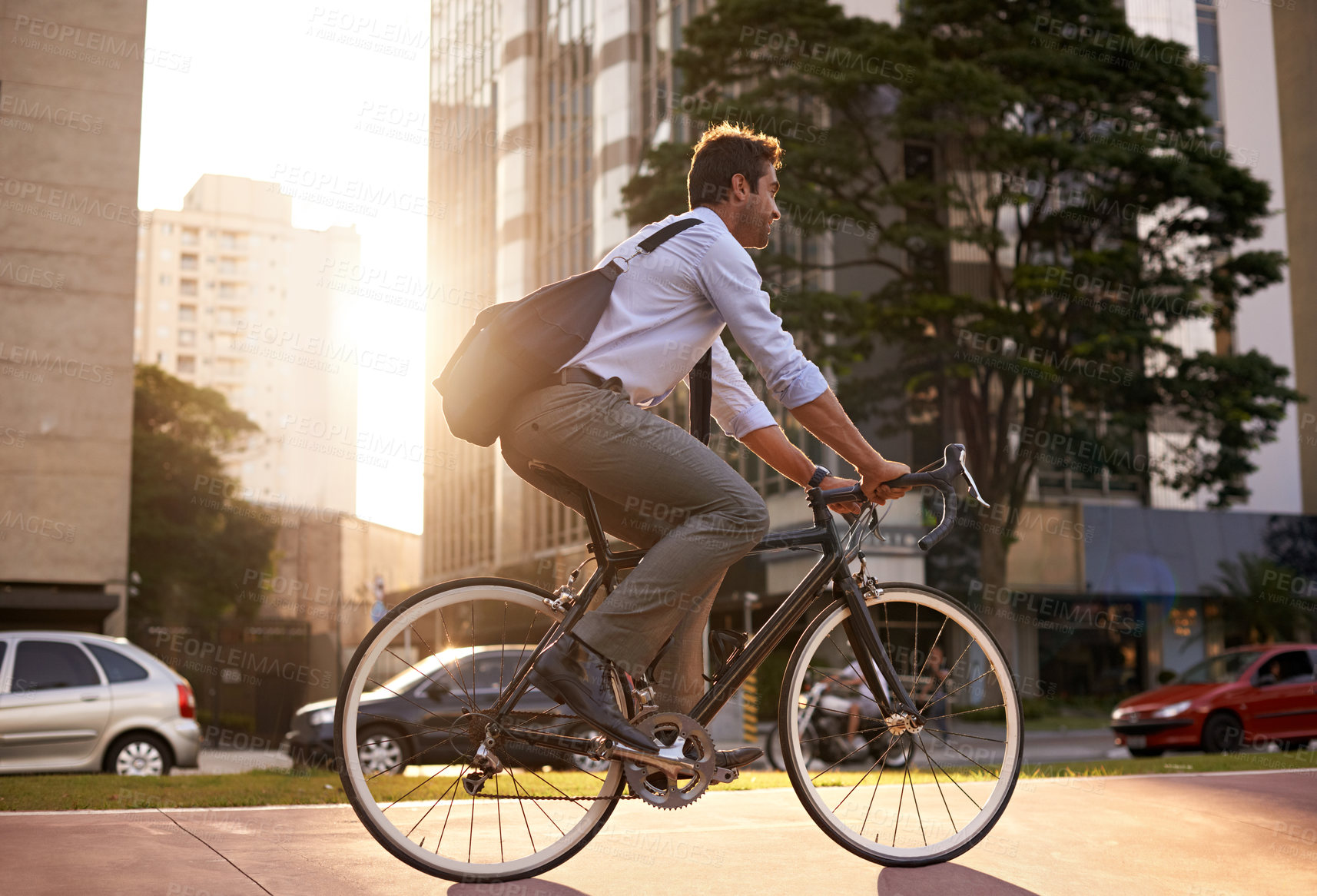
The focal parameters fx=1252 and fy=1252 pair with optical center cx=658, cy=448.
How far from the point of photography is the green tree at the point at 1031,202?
20953 millimetres

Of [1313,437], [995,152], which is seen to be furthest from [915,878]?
[1313,437]

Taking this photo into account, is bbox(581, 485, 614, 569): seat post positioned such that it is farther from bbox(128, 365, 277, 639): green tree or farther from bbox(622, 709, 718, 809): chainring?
bbox(128, 365, 277, 639): green tree

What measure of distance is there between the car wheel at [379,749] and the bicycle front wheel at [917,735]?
3.48 feet

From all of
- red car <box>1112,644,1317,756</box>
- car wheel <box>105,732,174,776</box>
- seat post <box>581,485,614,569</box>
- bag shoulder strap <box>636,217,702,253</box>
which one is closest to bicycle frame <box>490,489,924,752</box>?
seat post <box>581,485,614,569</box>

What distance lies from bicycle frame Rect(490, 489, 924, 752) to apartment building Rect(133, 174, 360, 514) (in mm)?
100020

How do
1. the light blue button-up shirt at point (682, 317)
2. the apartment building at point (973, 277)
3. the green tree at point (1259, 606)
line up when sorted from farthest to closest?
1. the green tree at point (1259, 606)
2. the apartment building at point (973, 277)
3. the light blue button-up shirt at point (682, 317)

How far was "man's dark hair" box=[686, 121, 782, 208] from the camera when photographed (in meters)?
3.31

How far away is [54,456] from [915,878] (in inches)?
990

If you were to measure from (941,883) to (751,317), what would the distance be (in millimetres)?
1509

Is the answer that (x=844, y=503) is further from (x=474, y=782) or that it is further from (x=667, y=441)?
(x=474, y=782)

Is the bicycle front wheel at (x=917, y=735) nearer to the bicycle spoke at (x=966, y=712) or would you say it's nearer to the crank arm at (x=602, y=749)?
the bicycle spoke at (x=966, y=712)

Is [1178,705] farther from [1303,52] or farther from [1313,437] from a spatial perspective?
[1303,52]

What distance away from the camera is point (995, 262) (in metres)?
22.0

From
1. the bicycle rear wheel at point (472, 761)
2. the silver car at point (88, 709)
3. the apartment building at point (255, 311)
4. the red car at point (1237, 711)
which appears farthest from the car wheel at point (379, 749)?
the apartment building at point (255, 311)
